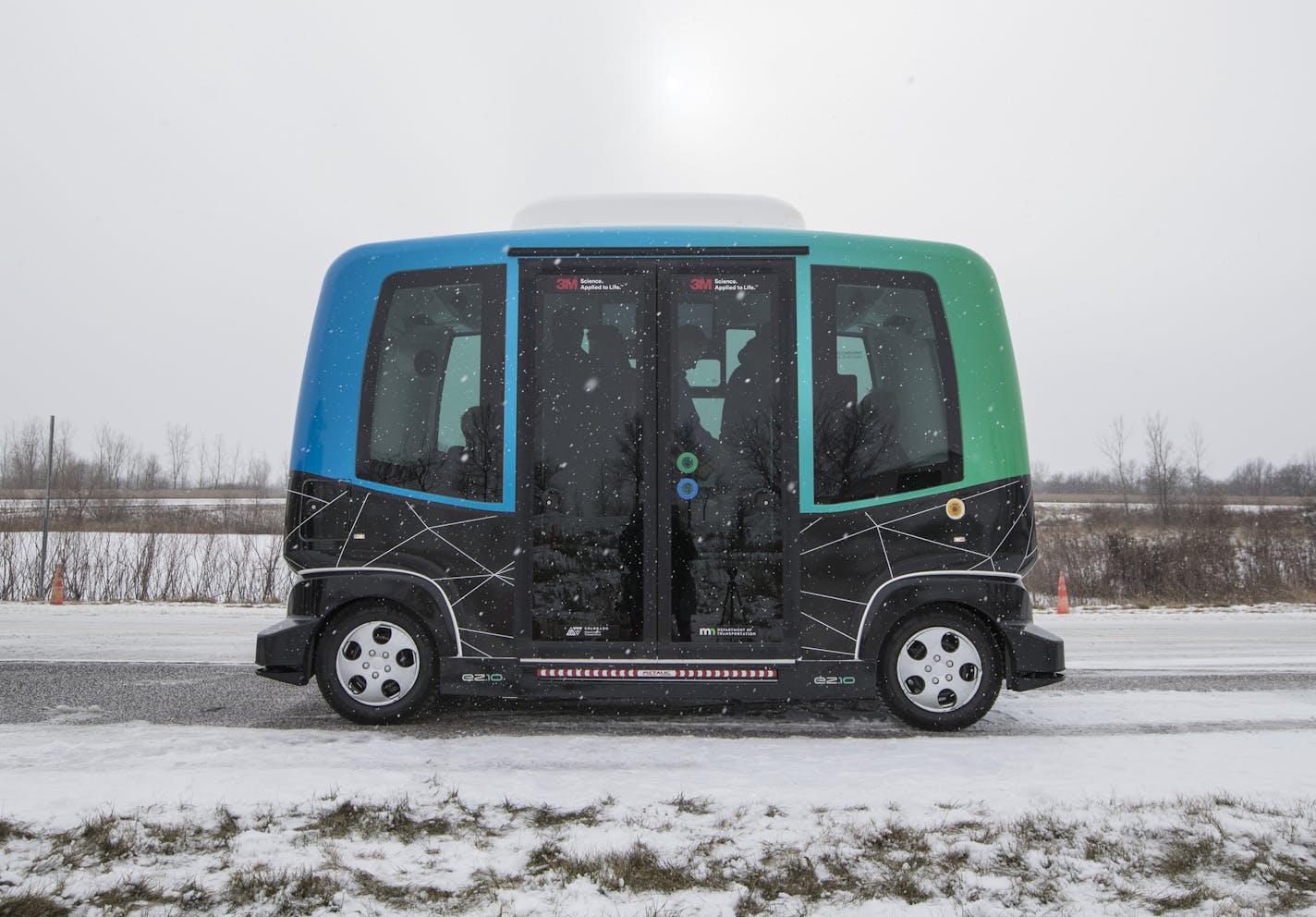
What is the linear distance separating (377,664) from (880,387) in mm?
3449

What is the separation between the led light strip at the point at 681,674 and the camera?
16.4 feet

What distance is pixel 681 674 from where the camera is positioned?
5.00 meters

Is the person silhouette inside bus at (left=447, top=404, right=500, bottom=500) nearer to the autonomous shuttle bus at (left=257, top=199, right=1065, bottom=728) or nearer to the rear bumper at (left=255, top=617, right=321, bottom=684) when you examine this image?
the autonomous shuttle bus at (left=257, top=199, right=1065, bottom=728)

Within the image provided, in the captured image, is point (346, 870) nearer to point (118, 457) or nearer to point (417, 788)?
point (417, 788)

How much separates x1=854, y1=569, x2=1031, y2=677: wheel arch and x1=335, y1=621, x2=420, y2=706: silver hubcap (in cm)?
267

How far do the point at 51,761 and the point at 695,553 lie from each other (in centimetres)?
343

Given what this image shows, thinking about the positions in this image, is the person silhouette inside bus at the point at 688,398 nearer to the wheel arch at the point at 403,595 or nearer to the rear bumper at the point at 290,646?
the wheel arch at the point at 403,595

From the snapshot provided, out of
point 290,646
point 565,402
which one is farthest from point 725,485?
point 290,646

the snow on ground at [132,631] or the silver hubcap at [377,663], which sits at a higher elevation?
the silver hubcap at [377,663]

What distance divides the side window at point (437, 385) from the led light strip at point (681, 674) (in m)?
1.19

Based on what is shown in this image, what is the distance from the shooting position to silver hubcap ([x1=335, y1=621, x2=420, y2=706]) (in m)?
5.16

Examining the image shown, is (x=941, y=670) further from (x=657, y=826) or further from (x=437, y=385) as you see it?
(x=437, y=385)

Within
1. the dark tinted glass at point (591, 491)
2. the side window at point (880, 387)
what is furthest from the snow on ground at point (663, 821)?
the side window at point (880, 387)

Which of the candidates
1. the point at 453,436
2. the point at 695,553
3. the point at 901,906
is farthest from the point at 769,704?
the point at 901,906
